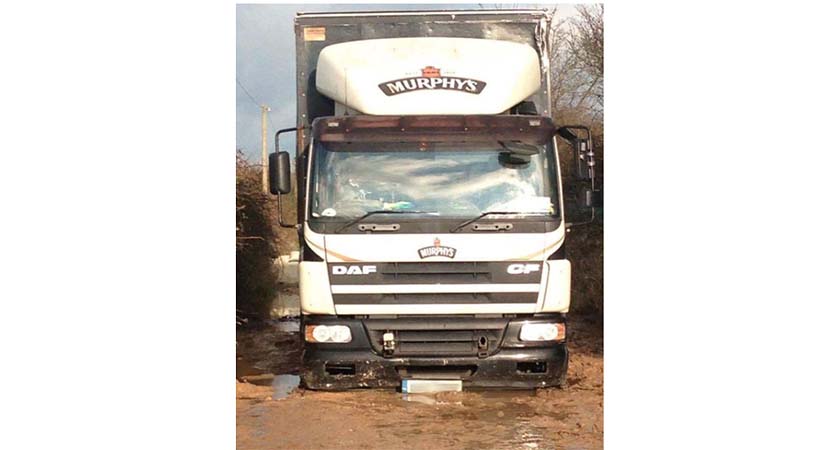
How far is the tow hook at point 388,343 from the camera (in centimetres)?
689

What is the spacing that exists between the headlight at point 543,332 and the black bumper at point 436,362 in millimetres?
34

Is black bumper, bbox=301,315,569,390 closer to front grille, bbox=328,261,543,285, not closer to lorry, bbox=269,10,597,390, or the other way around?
lorry, bbox=269,10,597,390

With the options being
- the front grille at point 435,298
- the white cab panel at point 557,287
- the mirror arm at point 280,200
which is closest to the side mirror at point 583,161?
the white cab panel at point 557,287

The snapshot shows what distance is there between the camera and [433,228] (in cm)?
679

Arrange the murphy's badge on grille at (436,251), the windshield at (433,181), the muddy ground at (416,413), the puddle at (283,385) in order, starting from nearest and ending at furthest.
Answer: the muddy ground at (416,413) → the murphy's badge on grille at (436,251) → the windshield at (433,181) → the puddle at (283,385)

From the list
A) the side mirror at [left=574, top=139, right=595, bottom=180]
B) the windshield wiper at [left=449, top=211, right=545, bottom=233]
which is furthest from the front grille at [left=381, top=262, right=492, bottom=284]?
the side mirror at [left=574, top=139, right=595, bottom=180]

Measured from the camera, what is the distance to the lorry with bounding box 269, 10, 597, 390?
22.4ft

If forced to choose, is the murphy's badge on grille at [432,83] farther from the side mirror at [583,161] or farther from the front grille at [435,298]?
the front grille at [435,298]

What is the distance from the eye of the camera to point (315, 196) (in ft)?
22.8

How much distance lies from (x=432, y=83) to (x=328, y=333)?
71.4 inches

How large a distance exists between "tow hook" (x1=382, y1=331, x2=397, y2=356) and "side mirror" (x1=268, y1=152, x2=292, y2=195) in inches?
47.1

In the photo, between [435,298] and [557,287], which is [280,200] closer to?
[435,298]
